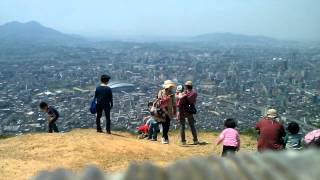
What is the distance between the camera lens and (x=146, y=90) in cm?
5606

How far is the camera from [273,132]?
25.6 ft

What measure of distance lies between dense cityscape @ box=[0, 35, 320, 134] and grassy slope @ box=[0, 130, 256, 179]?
1138cm

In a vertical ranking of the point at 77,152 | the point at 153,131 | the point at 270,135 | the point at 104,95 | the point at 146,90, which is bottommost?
the point at 146,90

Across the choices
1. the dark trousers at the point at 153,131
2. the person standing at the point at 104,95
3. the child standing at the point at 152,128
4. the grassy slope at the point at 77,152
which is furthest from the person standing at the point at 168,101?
the person standing at the point at 104,95

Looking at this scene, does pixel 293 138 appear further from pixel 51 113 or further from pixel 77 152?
pixel 51 113

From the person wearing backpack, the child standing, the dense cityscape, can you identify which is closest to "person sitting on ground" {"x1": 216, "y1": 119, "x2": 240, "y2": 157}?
the person wearing backpack

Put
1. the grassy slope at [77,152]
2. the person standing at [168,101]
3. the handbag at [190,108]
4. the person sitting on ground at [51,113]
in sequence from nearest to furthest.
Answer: the grassy slope at [77,152] → the person standing at [168,101] → the handbag at [190,108] → the person sitting on ground at [51,113]

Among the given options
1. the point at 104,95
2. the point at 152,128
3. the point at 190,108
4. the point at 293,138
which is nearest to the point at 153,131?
the point at 152,128

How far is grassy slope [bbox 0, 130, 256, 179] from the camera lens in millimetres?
9281

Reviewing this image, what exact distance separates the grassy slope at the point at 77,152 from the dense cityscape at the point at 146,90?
11381 millimetres

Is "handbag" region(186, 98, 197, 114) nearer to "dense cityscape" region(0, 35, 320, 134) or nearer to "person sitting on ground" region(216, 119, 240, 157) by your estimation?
"person sitting on ground" region(216, 119, 240, 157)

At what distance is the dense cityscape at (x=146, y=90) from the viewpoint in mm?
34688

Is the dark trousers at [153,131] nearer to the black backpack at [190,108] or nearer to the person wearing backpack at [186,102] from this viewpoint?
the person wearing backpack at [186,102]

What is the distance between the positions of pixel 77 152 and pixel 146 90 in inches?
1809
